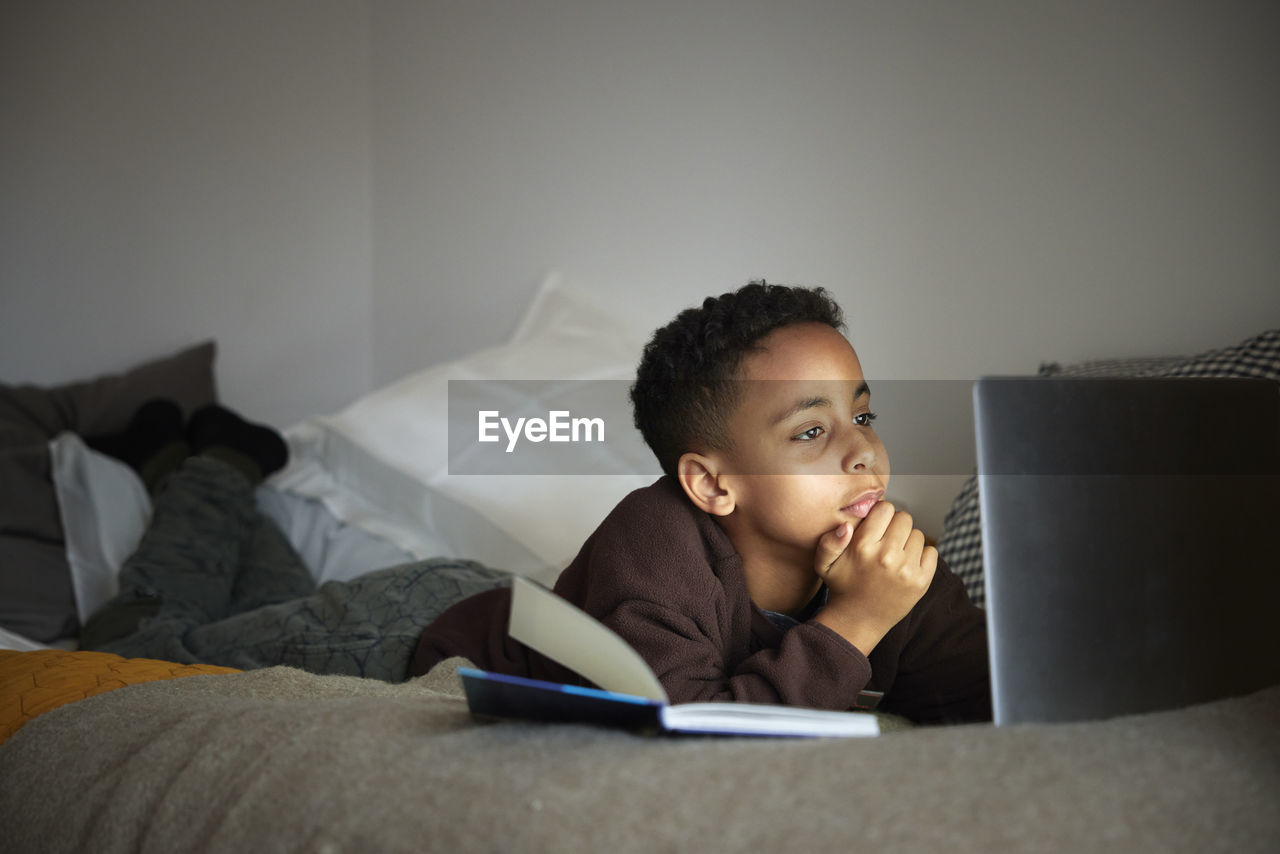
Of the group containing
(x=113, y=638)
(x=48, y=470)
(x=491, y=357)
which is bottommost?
(x=113, y=638)

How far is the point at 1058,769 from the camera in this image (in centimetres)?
48

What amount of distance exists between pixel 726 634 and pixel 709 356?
252 millimetres

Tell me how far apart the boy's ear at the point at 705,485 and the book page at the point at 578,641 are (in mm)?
344

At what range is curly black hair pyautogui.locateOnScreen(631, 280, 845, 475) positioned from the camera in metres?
0.92

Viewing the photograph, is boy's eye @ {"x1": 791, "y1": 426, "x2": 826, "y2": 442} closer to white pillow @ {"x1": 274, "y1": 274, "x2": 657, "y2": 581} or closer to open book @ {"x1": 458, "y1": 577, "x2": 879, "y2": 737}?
open book @ {"x1": 458, "y1": 577, "x2": 879, "y2": 737}

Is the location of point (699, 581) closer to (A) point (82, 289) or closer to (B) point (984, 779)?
(B) point (984, 779)

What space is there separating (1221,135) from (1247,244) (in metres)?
0.15

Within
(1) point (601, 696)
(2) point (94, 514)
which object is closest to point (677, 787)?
(1) point (601, 696)

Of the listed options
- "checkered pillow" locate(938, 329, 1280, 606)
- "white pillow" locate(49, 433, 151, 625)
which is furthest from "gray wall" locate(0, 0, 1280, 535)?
"white pillow" locate(49, 433, 151, 625)

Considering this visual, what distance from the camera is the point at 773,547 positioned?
37.0 inches

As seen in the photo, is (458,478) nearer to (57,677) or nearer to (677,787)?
(57,677)

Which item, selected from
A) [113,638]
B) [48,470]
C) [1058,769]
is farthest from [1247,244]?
[48,470]

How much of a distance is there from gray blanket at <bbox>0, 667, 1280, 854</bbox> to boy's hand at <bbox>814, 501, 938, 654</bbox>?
25 cm

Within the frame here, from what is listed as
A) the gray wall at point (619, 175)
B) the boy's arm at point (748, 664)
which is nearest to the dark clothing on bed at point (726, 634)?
the boy's arm at point (748, 664)
